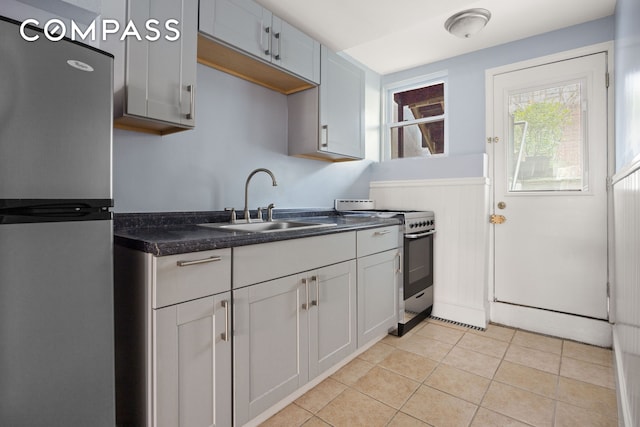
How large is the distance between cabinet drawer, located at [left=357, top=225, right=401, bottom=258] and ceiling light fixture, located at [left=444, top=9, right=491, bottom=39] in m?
1.62

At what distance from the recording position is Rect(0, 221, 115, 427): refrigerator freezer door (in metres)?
0.92

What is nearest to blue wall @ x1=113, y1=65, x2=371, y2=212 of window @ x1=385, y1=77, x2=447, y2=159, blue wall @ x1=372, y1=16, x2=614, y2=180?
blue wall @ x1=372, y1=16, x2=614, y2=180

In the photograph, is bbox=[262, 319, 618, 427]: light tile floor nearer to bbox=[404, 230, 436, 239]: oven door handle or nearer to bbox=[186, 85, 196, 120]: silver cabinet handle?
bbox=[404, 230, 436, 239]: oven door handle

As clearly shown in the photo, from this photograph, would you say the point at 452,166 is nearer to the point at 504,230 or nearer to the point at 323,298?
the point at 504,230

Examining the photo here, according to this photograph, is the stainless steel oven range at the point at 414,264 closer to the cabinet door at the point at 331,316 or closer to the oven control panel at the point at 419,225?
the oven control panel at the point at 419,225

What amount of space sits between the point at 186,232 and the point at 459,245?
2.40 m

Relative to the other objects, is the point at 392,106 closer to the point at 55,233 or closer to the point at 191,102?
the point at 191,102

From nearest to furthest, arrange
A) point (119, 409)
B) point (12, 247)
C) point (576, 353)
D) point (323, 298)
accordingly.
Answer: point (12, 247) < point (119, 409) < point (323, 298) < point (576, 353)

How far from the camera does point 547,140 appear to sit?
9.02 ft

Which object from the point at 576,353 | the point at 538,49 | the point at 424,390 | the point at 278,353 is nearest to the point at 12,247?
the point at 278,353

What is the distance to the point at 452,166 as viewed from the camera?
3.06 metres

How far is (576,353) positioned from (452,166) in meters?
1.73

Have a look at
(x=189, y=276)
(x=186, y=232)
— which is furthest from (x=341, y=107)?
(x=189, y=276)

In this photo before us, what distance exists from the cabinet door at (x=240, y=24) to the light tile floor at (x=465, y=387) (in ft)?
6.66
